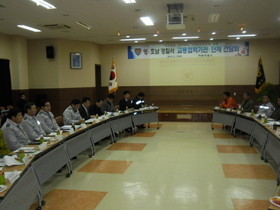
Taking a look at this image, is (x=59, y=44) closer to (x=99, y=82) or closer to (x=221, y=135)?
(x=99, y=82)

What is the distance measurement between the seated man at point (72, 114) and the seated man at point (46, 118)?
448 mm

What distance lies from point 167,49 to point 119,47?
7.76 feet

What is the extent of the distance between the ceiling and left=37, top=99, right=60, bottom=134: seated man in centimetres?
247

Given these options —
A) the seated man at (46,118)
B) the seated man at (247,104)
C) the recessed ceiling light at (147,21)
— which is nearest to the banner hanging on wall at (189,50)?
the recessed ceiling light at (147,21)

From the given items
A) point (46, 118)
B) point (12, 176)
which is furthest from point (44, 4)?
point (12, 176)

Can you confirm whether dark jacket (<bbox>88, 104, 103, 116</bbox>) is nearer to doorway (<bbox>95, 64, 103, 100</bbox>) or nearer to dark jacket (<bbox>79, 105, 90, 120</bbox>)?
dark jacket (<bbox>79, 105, 90, 120</bbox>)

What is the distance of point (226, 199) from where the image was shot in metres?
3.70

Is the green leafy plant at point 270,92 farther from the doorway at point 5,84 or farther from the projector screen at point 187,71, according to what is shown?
the doorway at point 5,84

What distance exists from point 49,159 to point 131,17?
5159 mm

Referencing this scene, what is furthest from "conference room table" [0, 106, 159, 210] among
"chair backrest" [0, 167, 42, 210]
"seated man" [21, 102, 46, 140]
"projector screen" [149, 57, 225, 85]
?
"projector screen" [149, 57, 225, 85]

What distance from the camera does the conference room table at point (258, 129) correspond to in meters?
4.76

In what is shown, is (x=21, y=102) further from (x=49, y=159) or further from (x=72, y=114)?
(x=49, y=159)

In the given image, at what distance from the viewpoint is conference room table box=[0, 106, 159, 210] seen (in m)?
2.77

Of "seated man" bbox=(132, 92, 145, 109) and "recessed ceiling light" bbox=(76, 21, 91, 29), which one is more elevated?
"recessed ceiling light" bbox=(76, 21, 91, 29)
